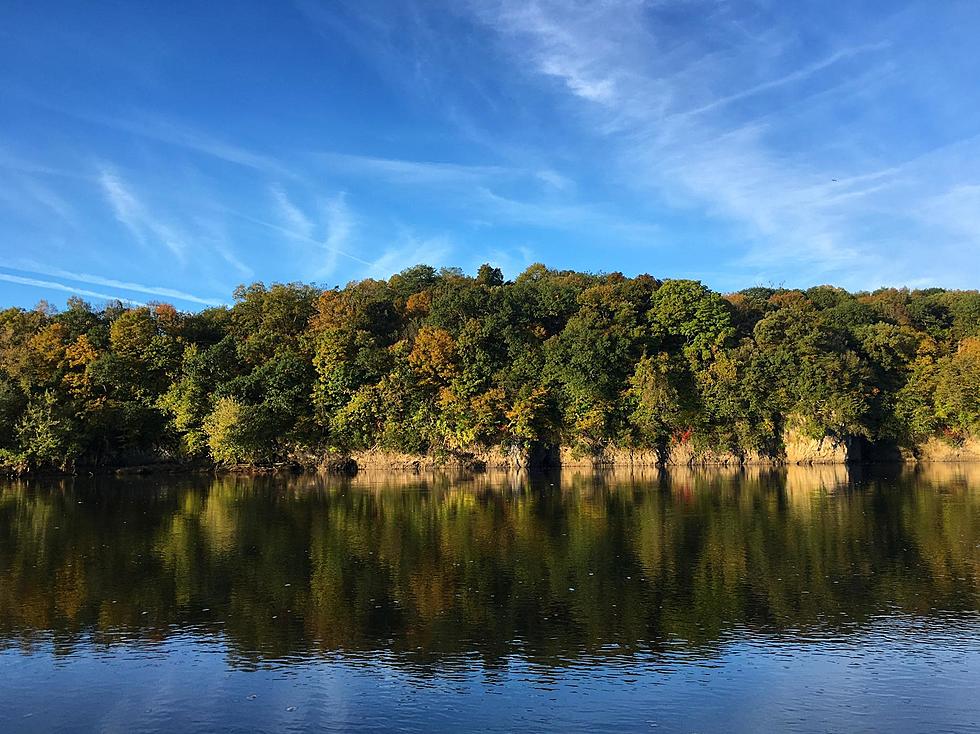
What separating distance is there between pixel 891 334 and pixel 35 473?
239 ft

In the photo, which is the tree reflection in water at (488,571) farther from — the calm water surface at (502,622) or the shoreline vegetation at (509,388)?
the shoreline vegetation at (509,388)

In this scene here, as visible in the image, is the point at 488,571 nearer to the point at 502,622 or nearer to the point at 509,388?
the point at 502,622

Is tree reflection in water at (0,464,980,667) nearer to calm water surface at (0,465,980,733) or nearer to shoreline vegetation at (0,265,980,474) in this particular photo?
calm water surface at (0,465,980,733)

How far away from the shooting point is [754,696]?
1085 centimetres

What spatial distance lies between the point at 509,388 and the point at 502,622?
154ft

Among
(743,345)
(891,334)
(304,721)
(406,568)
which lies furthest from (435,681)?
(891,334)

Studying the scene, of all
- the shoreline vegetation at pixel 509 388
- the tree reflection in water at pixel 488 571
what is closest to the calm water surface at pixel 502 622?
the tree reflection in water at pixel 488 571

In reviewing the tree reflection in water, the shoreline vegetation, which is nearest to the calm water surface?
the tree reflection in water

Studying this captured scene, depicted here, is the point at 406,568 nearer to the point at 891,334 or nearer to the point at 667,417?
the point at 667,417

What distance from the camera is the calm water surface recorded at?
34.8 ft

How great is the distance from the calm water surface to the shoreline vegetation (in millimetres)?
30341

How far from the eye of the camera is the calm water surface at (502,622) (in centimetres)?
1061

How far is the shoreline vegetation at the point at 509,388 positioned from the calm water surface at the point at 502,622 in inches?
1195

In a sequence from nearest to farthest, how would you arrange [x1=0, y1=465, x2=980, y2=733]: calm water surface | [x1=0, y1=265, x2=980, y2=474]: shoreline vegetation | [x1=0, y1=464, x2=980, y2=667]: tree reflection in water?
[x1=0, y1=465, x2=980, y2=733]: calm water surface < [x1=0, y1=464, x2=980, y2=667]: tree reflection in water < [x1=0, y1=265, x2=980, y2=474]: shoreline vegetation
